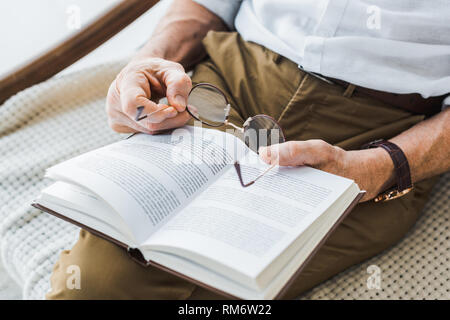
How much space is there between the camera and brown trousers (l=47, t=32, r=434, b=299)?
0.70 m

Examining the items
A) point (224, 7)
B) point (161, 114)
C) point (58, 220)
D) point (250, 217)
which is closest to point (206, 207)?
point (250, 217)

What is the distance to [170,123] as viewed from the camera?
74 cm

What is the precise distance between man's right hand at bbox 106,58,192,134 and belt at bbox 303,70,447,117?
0.29m

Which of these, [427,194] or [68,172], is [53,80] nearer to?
[68,172]

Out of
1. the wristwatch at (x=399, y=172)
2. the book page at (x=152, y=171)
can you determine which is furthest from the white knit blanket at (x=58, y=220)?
the book page at (x=152, y=171)

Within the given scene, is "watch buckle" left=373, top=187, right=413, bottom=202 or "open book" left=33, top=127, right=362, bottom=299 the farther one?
"watch buckle" left=373, top=187, right=413, bottom=202

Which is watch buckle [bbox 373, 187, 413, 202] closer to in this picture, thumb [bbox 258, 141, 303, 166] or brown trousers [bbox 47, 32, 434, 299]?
brown trousers [bbox 47, 32, 434, 299]

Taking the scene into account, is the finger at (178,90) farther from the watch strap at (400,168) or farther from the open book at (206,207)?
the watch strap at (400,168)

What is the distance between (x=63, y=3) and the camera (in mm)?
1626

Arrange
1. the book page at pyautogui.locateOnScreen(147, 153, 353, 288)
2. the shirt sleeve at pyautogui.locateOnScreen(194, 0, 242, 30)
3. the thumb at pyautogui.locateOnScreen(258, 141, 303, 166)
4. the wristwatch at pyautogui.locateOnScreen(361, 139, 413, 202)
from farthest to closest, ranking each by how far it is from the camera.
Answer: the shirt sleeve at pyautogui.locateOnScreen(194, 0, 242, 30) < the wristwatch at pyautogui.locateOnScreen(361, 139, 413, 202) < the thumb at pyautogui.locateOnScreen(258, 141, 303, 166) < the book page at pyautogui.locateOnScreen(147, 153, 353, 288)

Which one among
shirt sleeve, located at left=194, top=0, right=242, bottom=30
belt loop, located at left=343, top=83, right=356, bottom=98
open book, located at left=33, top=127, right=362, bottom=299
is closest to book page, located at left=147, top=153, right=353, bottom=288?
open book, located at left=33, top=127, right=362, bottom=299

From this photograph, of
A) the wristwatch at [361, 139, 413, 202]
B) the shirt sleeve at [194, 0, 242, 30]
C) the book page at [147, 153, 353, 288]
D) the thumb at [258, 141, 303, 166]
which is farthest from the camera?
the shirt sleeve at [194, 0, 242, 30]

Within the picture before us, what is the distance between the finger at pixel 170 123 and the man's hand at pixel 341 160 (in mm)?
160

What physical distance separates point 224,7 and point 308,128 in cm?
42
